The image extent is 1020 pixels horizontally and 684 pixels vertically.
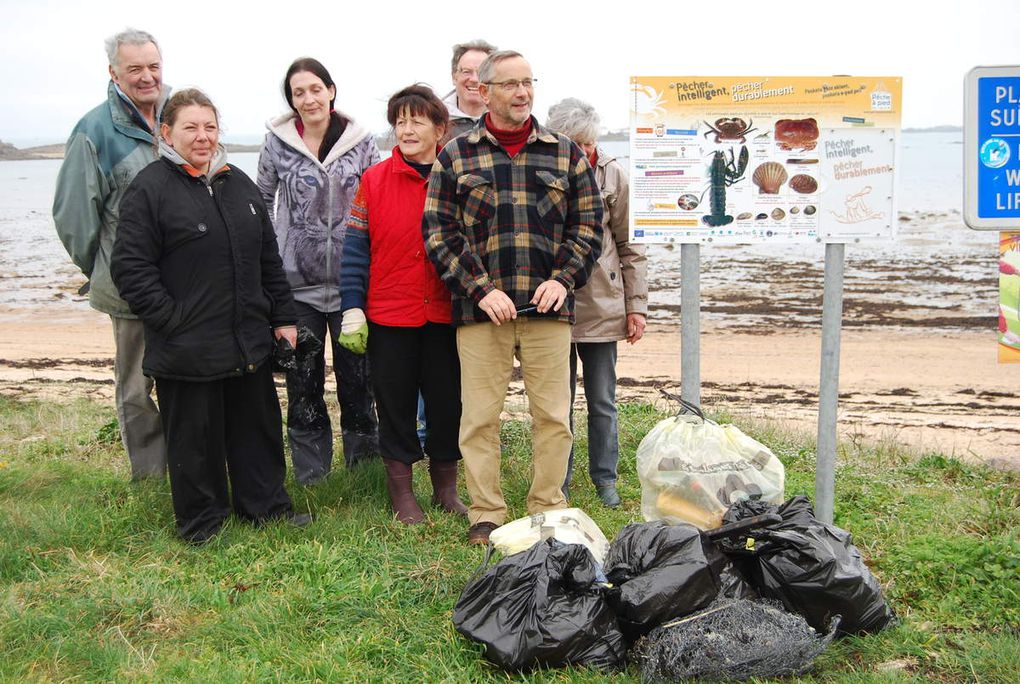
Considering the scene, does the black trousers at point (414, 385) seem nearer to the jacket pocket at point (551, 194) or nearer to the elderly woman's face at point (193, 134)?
the jacket pocket at point (551, 194)

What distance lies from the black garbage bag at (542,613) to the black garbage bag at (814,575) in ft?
1.95

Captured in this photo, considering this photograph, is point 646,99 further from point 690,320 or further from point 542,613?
point 542,613

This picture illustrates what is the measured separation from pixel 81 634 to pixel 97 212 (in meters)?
2.17

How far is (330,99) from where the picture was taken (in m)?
5.11

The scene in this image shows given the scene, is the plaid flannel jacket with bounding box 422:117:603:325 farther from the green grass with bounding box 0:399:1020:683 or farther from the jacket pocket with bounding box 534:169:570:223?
the green grass with bounding box 0:399:1020:683

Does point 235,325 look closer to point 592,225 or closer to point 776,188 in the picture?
point 592,225

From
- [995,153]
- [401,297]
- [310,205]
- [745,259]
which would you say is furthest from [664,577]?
[745,259]

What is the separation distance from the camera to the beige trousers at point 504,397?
4.43m

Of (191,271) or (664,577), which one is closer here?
(664,577)

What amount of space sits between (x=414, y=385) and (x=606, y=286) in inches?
43.4

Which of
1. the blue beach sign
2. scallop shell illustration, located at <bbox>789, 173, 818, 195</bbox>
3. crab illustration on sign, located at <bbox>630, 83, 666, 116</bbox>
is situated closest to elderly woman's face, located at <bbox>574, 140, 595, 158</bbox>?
crab illustration on sign, located at <bbox>630, 83, 666, 116</bbox>

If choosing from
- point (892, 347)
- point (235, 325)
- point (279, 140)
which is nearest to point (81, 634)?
point (235, 325)

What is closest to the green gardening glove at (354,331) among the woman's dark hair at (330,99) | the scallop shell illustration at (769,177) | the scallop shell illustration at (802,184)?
the woman's dark hair at (330,99)

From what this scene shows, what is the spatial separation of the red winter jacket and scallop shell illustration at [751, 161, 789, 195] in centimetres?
154
